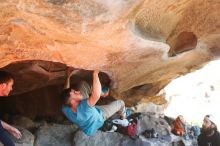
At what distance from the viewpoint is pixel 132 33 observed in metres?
4.63

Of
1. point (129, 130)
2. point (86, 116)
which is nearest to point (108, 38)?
point (86, 116)

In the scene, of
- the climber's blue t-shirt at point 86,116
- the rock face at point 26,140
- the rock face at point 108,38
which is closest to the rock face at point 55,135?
the rock face at point 26,140

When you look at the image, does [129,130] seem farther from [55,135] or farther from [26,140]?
[26,140]

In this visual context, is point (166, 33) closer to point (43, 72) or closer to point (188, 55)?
point (188, 55)

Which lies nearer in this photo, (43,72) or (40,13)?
(40,13)

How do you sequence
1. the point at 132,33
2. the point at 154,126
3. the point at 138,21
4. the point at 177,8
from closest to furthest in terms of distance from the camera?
the point at 132,33 → the point at 138,21 → the point at 177,8 → the point at 154,126

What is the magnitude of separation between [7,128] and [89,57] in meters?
1.55

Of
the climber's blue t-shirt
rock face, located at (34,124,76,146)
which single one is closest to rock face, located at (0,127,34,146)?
rock face, located at (34,124,76,146)

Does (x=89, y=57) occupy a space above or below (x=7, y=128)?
above

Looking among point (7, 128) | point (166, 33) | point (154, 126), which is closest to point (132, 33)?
point (166, 33)

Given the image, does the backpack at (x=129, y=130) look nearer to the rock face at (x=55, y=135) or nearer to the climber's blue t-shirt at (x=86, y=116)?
the rock face at (x=55, y=135)

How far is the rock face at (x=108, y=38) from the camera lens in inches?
147

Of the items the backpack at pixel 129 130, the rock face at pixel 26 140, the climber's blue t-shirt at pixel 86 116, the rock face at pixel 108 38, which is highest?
the rock face at pixel 108 38

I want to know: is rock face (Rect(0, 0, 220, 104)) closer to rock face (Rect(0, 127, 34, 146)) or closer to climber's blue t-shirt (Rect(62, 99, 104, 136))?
climber's blue t-shirt (Rect(62, 99, 104, 136))
